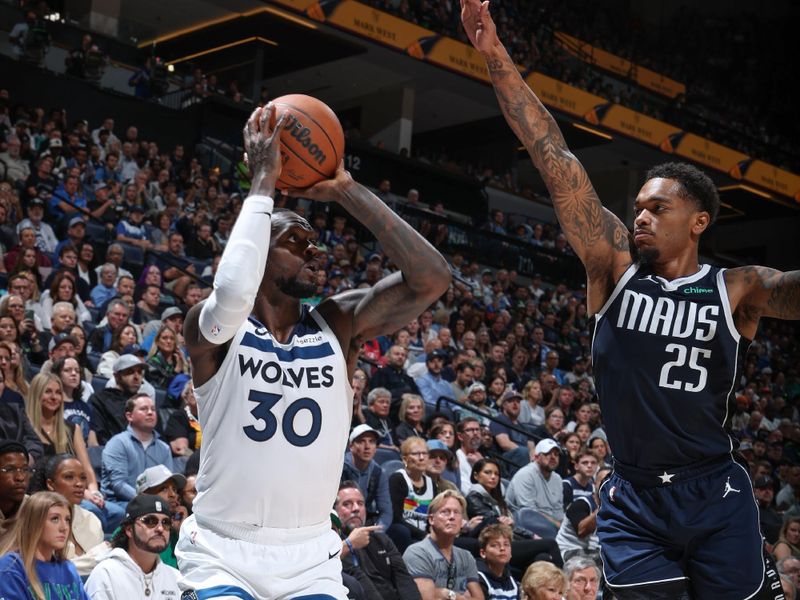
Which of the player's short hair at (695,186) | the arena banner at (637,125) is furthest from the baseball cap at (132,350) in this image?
the arena banner at (637,125)

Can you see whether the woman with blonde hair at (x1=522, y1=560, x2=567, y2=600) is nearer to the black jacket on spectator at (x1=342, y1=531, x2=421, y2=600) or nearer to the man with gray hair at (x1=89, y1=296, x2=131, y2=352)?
the black jacket on spectator at (x1=342, y1=531, x2=421, y2=600)

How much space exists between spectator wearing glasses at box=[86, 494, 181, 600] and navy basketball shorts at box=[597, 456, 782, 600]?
11.4 ft

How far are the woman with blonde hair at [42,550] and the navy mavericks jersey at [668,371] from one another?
10.8 feet

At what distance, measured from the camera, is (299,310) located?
11.6 ft

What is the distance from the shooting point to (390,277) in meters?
3.53

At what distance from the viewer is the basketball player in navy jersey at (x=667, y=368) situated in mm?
3330

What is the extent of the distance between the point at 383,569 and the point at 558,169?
4.38 meters

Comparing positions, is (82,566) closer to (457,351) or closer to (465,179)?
(457,351)

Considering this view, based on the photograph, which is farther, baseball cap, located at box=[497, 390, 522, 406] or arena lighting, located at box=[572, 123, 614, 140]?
arena lighting, located at box=[572, 123, 614, 140]

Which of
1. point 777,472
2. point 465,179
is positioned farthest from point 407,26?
point 777,472

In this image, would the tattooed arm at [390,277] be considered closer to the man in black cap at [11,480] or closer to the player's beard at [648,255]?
the player's beard at [648,255]

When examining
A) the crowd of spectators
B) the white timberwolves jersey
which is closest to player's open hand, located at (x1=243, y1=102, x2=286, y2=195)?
the white timberwolves jersey

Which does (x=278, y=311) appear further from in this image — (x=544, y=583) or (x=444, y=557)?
(x=444, y=557)

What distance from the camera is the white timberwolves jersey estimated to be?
317 centimetres
